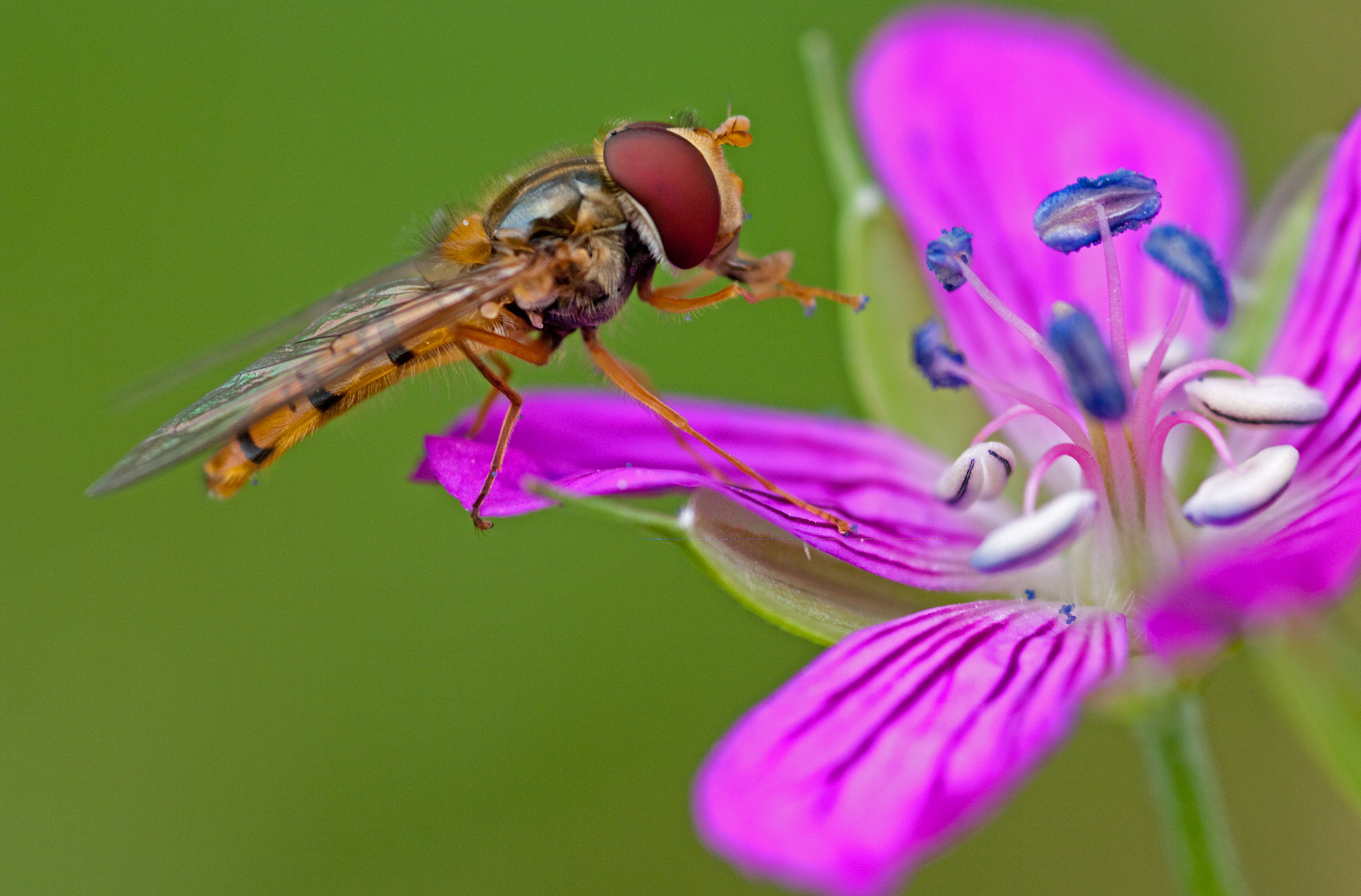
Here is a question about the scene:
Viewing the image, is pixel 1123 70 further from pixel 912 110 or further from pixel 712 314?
pixel 712 314

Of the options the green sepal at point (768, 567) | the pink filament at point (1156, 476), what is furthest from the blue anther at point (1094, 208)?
the green sepal at point (768, 567)

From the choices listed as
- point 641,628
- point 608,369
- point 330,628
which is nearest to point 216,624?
point 330,628

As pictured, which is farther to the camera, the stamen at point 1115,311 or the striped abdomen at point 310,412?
the striped abdomen at point 310,412

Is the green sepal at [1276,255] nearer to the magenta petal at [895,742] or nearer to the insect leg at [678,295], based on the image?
the magenta petal at [895,742]

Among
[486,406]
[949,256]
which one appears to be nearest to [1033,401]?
[949,256]

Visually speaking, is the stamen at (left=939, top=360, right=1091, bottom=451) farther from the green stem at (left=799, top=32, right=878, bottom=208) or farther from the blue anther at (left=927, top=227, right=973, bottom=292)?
the green stem at (left=799, top=32, right=878, bottom=208)

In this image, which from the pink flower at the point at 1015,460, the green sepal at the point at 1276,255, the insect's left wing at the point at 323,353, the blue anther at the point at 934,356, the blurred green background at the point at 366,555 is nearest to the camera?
the pink flower at the point at 1015,460

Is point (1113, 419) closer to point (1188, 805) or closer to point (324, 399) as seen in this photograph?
point (1188, 805)

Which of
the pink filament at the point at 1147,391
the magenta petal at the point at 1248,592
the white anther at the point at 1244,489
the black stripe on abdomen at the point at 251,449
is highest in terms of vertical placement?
the black stripe on abdomen at the point at 251,449
